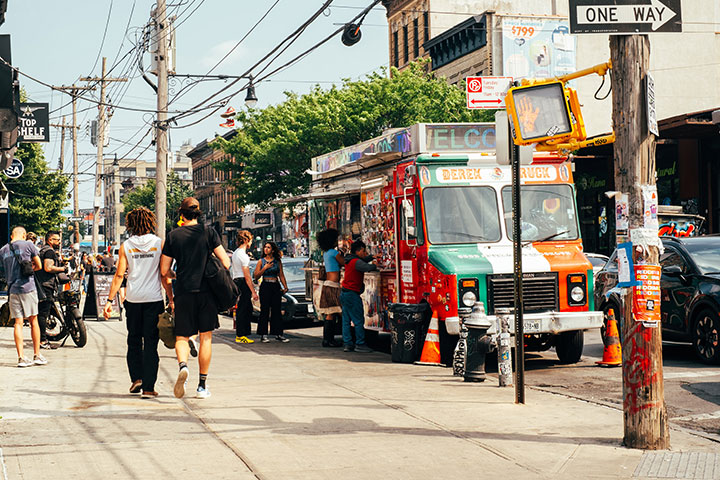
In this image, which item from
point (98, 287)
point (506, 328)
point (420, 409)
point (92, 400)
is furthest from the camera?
point (98, 287)

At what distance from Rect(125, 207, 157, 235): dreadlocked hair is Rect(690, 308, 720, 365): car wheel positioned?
713cm

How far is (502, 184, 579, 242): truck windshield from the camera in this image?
1291 centimetres

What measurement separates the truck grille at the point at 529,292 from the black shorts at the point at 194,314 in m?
4.06

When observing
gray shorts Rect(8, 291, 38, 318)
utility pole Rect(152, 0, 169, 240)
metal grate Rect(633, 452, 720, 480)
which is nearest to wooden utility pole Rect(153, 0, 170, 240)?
utility pole Rect(152, 0, 169, 240)

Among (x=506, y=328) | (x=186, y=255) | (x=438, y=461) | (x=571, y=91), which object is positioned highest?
(x=571, y=91)

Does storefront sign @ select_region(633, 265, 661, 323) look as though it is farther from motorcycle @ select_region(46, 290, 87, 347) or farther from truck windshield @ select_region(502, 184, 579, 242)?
motorcycle @ select_region(46, 290, 87, 347)

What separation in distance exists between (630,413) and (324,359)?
7008 millimetres

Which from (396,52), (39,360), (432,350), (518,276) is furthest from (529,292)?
(396,52)

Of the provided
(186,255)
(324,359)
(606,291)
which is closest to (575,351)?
(606,291)

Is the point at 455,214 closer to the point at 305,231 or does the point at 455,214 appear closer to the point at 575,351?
the point at 575,351

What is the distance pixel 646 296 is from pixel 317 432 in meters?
2.79

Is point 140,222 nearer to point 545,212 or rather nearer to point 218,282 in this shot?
point 218,282

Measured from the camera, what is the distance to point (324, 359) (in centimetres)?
1363

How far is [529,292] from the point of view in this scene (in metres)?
12.3
